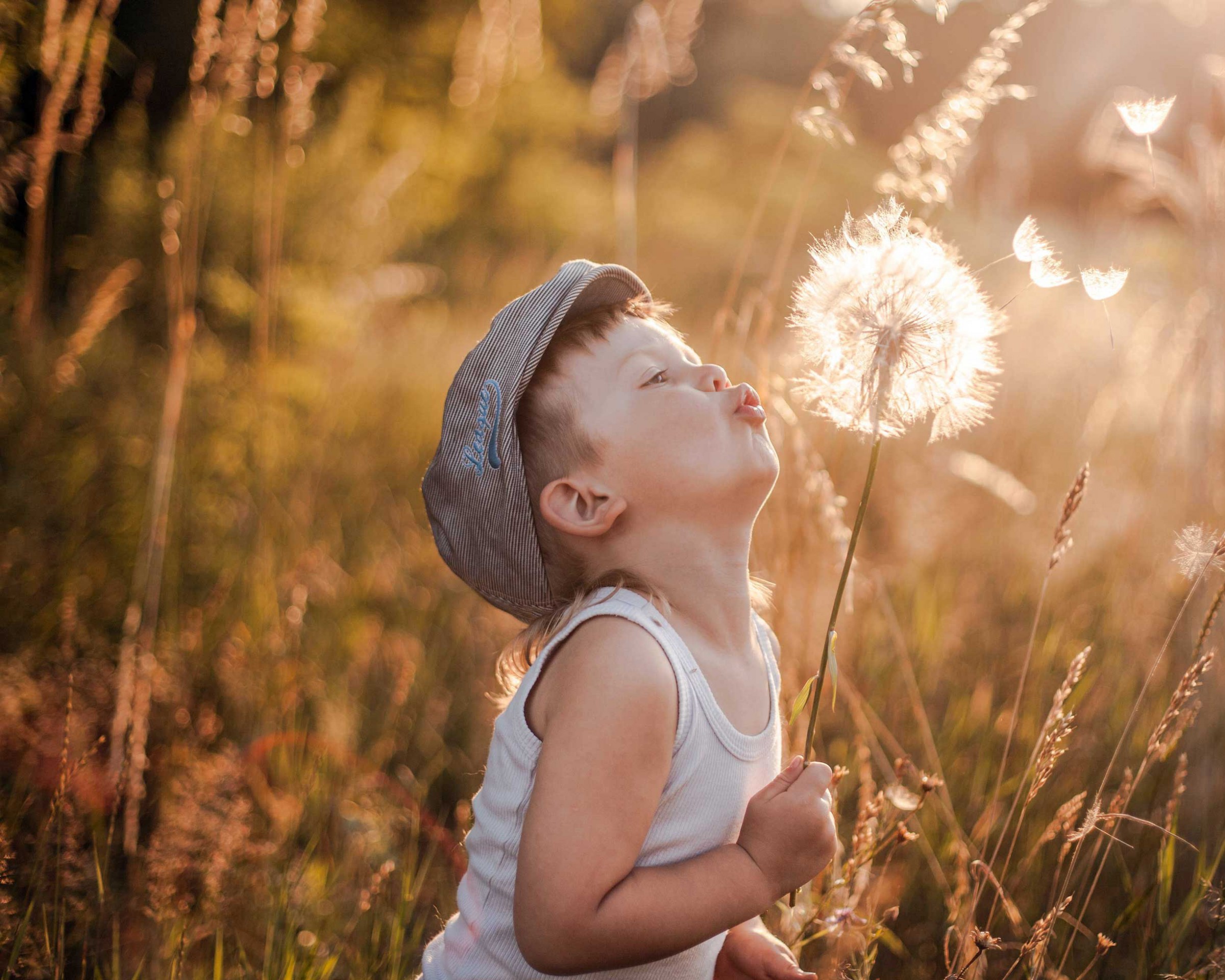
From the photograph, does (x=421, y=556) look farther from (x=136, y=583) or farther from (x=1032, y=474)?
(x=1032, y=474)

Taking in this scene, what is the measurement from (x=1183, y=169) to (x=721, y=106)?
21698 mm

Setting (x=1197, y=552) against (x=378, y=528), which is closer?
(x=1197, y=552)

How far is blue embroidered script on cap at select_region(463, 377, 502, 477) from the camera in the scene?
1.54 m

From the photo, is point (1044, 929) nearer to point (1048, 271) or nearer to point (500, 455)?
point (1048, 271)

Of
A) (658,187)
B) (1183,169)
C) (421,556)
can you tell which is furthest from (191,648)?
(658,187)

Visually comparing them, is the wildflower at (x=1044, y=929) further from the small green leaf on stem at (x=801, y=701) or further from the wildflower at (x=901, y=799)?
the small green leaf on stem at (x=801, y=701)

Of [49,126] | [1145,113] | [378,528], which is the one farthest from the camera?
[378,528]

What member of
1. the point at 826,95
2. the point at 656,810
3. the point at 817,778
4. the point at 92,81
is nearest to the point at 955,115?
the point at 826,95

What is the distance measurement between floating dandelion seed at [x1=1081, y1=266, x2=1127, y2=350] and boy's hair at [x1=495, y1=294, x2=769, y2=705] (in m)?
0.68

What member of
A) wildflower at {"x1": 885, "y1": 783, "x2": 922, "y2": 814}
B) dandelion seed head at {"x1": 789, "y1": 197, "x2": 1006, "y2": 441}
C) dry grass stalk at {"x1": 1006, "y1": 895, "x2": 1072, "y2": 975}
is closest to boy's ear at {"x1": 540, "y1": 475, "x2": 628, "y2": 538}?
dandelion seed head at {"x1": 789, "y1": 197, "x2": 1006, "y2": 441}

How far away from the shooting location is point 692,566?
4.96ft

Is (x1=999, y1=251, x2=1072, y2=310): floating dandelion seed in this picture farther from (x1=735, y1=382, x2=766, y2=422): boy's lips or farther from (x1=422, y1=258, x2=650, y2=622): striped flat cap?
(x1=422, y1=258, x2=650, y2=622): striped flat cap

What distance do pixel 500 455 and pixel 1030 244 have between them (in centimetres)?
86

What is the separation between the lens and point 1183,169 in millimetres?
3055
